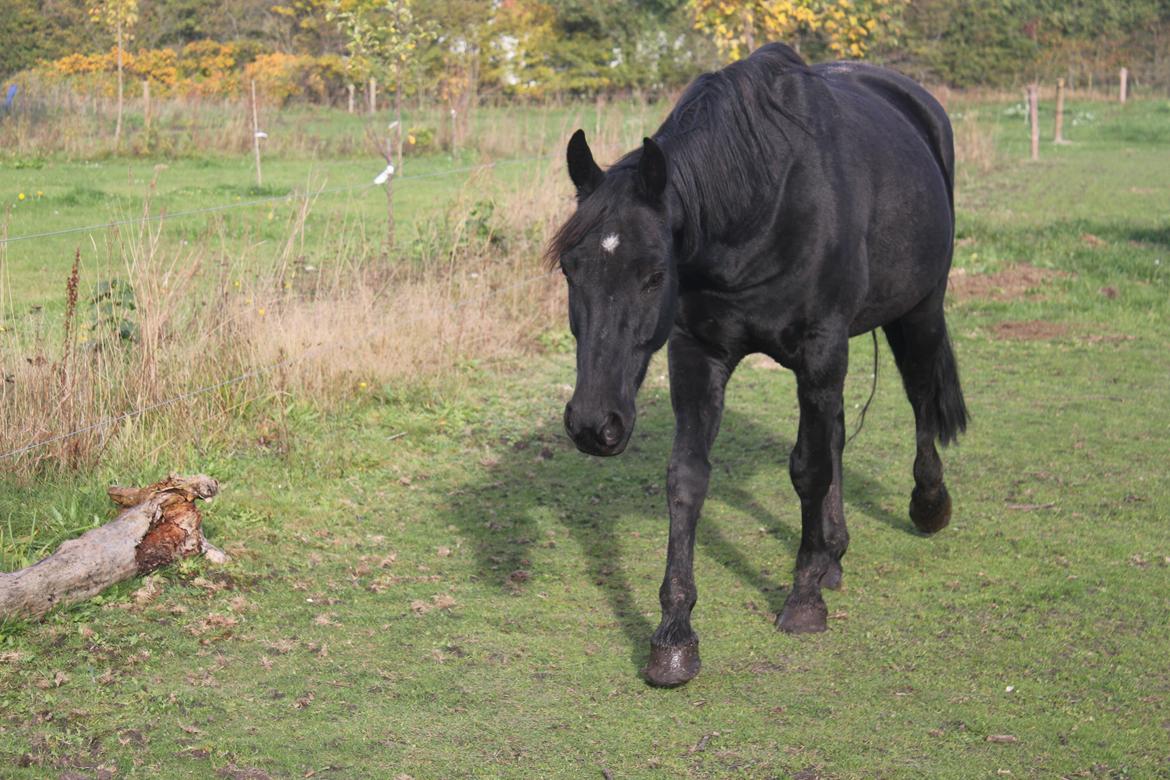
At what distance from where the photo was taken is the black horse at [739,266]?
3551mm

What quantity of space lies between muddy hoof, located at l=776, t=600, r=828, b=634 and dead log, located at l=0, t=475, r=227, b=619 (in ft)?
7.45

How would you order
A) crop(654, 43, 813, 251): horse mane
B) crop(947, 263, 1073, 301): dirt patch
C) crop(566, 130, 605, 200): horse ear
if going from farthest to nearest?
1. crop(947, 263, 1073, 301): dirt patch
2. crop(654, 43, 813, 251): horse mane
3. crop(566, 130, 605, 200): horse ear

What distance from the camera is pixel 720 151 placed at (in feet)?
13.0

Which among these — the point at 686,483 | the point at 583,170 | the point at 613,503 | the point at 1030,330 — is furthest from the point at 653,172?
the point at 1030,330

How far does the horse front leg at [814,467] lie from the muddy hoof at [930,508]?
99 centimetres

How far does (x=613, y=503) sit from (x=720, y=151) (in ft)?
8.02

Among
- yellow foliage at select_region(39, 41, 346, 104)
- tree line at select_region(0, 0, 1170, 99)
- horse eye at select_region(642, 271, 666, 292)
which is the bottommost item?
horse eye at select_region(642, 271, 666, 292)

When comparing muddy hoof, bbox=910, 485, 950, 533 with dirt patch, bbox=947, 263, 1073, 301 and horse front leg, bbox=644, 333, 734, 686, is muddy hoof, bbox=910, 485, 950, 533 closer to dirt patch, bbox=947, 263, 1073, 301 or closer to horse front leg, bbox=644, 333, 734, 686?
horse front leg, bbox=644, 333, 734, 686

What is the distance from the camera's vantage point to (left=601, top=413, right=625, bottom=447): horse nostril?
11.2 feet

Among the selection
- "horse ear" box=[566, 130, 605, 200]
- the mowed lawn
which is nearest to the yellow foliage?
the mowed lawn

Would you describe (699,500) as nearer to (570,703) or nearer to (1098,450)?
(570,703)

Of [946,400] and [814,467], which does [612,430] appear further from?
[946,400]

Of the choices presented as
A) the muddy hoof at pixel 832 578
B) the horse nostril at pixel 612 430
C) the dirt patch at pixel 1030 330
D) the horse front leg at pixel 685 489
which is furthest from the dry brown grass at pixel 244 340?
the dirt patch at pixel 1030 330

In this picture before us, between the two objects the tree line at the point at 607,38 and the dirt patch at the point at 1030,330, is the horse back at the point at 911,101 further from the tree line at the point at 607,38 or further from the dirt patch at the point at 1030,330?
the tree line at the point at 607,38
